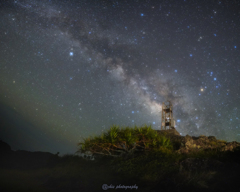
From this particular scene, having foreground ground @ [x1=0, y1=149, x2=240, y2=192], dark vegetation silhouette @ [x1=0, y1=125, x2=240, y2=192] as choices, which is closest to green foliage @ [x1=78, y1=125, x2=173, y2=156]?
dark vegetation silhouette @ [x1=0, y1=125, x2=240, y2=192]

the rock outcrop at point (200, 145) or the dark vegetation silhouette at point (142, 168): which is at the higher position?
the rock outcrop at point (200, 145)

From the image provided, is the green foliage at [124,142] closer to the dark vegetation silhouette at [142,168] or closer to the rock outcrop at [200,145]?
the dark vegetation silhouette at [142,168]

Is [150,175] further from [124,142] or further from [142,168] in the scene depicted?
[124,142]

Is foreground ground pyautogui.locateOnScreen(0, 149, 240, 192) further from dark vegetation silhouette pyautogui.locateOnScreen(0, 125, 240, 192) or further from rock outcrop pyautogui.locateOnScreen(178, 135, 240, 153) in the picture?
rock outcrop pyautogui.locateOnScreen(178, 135, 240, 153)

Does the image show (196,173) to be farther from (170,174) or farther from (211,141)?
(211,141)

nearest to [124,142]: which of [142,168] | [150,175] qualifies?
[142,168]

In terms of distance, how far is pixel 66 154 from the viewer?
19953 mm

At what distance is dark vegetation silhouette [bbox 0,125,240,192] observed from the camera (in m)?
7.79

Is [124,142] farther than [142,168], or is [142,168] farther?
[124,142]

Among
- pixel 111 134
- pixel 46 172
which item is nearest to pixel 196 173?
pixel 111 134

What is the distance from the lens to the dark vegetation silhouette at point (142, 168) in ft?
25.5

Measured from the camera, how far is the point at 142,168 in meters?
11.2

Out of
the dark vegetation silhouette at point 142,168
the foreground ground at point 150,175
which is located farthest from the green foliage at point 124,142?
the foreground ground at point 150,175

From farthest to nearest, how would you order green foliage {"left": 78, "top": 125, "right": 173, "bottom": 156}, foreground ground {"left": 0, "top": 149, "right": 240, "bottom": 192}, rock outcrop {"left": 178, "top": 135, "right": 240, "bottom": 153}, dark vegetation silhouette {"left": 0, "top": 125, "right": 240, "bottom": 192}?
green foliage {"left": 78, "top": 125, "right": 173, "bottom": 156}, rock outcrop {"left": 178, "top": 135, "right": 240, "bottom": 153}, dark vegetation silhouette {"left": 0, "top": 125, "right": 240, "bottom": 192}, foreground ground {"left": 0, "top": 149, "right": 240, "bottom": 192}
